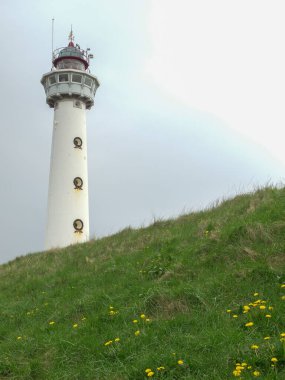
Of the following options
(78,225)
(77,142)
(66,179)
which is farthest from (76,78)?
(78,225)

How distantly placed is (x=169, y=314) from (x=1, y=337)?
3541 millimetres

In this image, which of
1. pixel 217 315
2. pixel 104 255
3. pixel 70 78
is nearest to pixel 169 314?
pixel 217 315

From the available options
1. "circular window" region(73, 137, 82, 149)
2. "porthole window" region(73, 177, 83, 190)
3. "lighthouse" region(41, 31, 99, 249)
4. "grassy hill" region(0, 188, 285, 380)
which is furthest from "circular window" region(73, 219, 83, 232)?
"grassy hill" region(0, 188, 285, 380)

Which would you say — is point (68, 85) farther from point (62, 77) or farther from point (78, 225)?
point (78, 225)

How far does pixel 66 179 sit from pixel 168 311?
21.2 metres

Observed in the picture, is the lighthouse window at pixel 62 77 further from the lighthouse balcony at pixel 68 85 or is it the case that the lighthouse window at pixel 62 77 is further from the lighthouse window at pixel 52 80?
the lighthouse window at pixel 52 80

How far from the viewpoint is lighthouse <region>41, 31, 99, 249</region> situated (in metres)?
26.9

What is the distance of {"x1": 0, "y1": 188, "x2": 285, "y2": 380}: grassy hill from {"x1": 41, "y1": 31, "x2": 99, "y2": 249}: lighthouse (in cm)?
1464

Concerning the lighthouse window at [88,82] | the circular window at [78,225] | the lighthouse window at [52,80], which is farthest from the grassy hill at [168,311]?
the lighthouse window at [52,80]

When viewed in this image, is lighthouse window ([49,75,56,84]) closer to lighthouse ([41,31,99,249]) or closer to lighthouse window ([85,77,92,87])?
lighthouse ([41,31,99,249])

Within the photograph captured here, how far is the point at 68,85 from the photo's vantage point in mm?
29984

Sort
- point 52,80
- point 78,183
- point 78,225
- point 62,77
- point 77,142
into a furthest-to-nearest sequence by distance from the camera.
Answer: point 52,80
point 62,77
point 77,142
point 78,183
point 78,225

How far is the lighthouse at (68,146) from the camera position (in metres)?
26.9

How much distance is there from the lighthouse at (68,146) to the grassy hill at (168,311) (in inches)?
576
